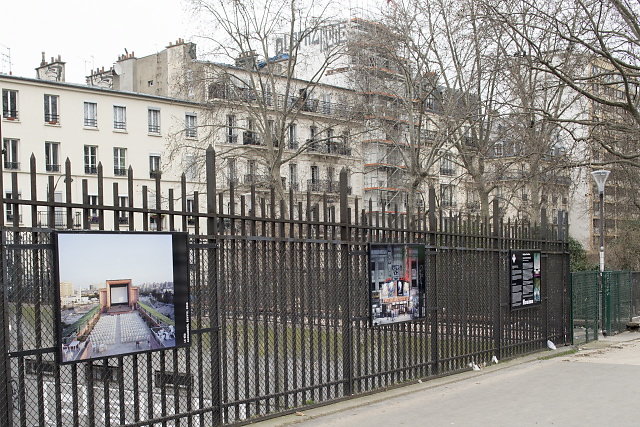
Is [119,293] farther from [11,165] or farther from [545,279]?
[11,165]

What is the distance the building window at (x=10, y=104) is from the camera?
132 feet

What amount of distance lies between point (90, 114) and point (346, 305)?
37296mm


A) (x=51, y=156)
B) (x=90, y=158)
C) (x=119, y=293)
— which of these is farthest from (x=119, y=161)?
(x=119, y=293)

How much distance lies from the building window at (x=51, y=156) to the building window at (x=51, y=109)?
126 cm

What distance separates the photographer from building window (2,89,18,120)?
132 ft

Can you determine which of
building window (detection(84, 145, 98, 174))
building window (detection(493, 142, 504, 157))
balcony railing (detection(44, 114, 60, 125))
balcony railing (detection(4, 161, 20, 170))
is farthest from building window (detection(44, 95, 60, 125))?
building window (detection(493, 142, 504, 157))

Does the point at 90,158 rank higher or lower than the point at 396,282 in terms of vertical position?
higher

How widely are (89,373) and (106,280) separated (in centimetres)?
84

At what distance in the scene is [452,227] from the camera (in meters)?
12.6

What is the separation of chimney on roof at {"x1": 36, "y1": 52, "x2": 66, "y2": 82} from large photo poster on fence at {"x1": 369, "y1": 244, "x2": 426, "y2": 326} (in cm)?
4084

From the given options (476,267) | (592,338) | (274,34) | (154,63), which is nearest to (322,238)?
(476,267)

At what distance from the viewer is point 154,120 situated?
47.0 meters

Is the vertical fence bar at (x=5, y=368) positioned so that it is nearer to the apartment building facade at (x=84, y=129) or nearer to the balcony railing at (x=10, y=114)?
the apartment building facade at (x=84, y=129)

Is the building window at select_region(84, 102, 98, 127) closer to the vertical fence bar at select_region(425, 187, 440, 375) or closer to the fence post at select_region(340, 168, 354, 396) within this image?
the vertical fence bar at select_region(425, 187, 440, 375)
